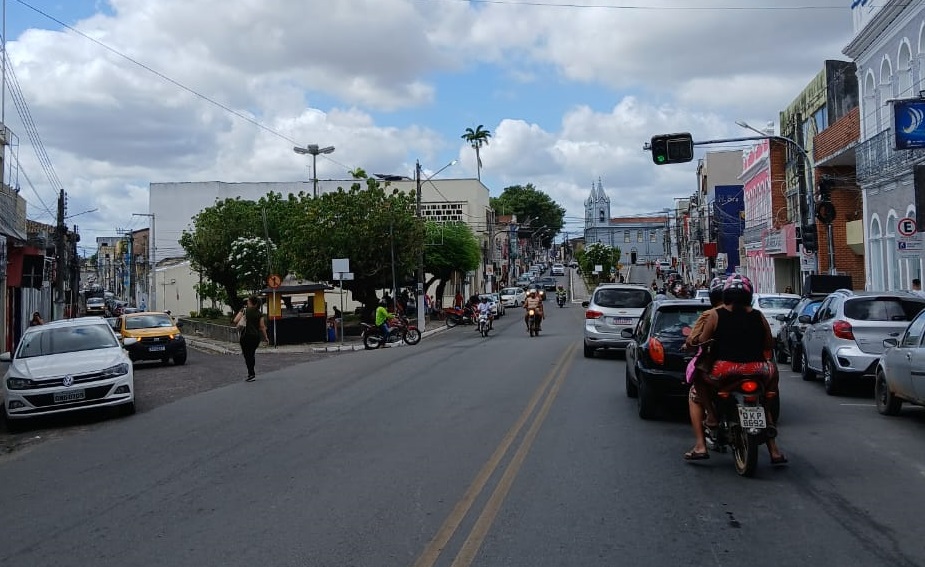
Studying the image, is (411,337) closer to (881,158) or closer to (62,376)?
(881,158)

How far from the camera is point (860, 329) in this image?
46.3 ft

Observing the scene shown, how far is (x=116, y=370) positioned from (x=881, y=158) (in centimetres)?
2280

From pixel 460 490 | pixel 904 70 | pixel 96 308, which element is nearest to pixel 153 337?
pixel 460 490

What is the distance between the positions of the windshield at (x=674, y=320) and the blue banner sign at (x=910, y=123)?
1170 centimetres

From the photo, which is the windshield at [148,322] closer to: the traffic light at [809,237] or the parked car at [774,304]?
the parked car at [774,304]

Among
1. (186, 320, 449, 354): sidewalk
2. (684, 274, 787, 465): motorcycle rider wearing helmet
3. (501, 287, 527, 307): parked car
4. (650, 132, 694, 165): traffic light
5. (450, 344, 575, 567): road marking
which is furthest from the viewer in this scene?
(501, 287, 527, 307): parked car

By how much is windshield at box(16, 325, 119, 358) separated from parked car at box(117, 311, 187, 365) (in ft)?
31.0

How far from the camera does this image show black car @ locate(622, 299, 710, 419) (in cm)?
1118

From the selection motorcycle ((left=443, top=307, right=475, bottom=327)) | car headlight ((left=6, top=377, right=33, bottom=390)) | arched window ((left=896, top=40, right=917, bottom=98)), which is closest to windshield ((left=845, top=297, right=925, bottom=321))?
car headlight ((left=6, top=377, right=33, bottom=390))

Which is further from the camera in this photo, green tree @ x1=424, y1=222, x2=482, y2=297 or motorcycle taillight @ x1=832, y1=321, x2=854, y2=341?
green tree @ x1=424, y1=222, x2=482, y2=297

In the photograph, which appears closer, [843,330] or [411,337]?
[843,330]

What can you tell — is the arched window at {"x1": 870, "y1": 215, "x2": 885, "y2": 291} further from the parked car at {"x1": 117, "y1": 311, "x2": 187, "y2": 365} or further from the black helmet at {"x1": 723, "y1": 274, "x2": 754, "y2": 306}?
the black helmet at {"x1": 723, "y1": 274, "x2": 754, "y2": 306}

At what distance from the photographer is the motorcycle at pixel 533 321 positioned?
32.1 m

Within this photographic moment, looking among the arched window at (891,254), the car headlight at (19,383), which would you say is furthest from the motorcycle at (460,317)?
the car headlight at (19,383)
